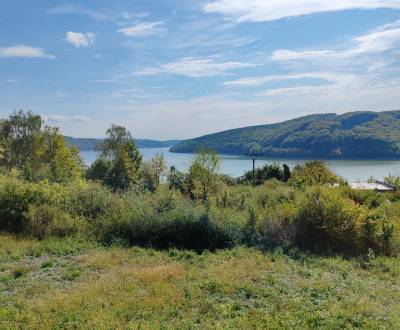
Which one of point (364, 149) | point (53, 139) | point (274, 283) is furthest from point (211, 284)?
point (364, 149)

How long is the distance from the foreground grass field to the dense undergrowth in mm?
861

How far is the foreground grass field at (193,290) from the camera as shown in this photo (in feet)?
15.7

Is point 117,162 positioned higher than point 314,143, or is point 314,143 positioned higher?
point 314,143

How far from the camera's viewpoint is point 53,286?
6.21 m

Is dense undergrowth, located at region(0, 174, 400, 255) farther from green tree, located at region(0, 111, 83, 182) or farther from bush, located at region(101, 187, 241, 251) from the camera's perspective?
green tree, located at region(0, 111, 83, 182)

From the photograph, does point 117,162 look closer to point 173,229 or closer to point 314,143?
point 173,229

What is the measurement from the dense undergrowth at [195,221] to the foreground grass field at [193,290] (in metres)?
0.86

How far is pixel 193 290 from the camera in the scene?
5824 millimetres

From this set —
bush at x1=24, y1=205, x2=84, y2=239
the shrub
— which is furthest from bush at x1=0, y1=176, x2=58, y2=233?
the shrub

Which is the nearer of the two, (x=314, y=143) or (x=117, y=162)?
(x=117, y=162)

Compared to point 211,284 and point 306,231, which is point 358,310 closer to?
point 211,284

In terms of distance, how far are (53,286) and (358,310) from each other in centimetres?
467

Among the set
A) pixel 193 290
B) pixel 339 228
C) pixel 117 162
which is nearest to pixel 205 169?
pixel 339 228

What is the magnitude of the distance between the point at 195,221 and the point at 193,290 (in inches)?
150
